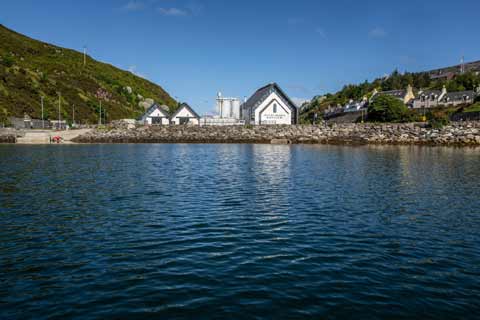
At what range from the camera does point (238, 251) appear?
1156 centimetres

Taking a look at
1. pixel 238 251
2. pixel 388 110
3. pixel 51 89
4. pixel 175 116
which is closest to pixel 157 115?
pixel 175 116

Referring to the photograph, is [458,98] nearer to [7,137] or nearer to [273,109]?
[273,109]

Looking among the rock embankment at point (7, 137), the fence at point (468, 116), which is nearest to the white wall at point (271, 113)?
the fence at point (468, 116)

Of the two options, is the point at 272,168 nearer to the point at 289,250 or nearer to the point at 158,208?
the point at 158,208

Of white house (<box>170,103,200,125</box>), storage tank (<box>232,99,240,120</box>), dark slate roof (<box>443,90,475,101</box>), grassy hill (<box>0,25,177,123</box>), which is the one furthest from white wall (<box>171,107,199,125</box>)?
dark slate roof (<box>443,90,475,101</box>)

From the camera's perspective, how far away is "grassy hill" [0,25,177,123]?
103 meters

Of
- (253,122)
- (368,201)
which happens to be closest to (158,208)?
(368,201)

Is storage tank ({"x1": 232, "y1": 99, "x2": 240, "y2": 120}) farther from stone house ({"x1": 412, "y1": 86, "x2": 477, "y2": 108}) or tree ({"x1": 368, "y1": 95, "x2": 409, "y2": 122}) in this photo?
stone house ({"x1": 412, "y1": 86, "x2": 477, "y2": 108})

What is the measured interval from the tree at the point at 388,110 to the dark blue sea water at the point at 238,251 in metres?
77.2

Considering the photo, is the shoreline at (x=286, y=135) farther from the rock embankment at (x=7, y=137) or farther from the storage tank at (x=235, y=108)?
the storage tank at (x=235, y=108)

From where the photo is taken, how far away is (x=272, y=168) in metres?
33.4

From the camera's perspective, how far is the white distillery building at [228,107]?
332 ft

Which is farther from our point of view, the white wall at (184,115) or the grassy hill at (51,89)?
the grassy hill at (51,89)

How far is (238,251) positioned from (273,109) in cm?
8423
